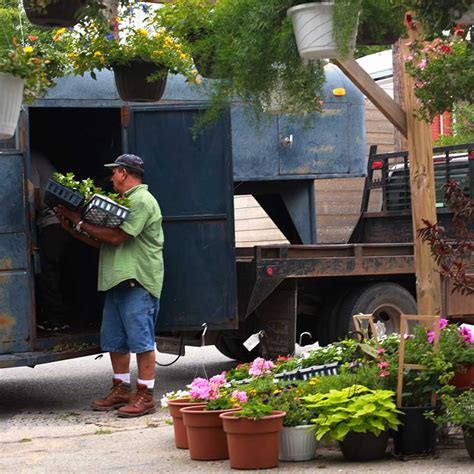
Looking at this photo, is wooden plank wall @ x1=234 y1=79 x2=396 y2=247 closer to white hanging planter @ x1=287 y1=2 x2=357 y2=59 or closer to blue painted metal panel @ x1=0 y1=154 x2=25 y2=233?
blue painted metal panel @ x1=0 y1=154 x2=25 y2=233

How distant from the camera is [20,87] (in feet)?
22.4

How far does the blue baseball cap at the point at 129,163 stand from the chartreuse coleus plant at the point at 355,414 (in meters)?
3.30

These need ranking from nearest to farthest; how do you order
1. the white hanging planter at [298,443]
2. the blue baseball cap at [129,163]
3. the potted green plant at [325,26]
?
the potted green plant at [325,26] < the white hanging planter at [298,443] < the blue baseball cap at [129,163]

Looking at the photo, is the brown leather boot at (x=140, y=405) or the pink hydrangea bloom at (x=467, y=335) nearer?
the pink hydrangea bloom at (x=467, y=335)

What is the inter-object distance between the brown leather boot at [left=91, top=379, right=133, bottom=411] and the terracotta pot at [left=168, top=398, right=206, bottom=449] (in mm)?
2044

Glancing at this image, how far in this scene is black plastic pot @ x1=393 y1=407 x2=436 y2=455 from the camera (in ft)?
22.3

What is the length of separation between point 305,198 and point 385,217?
1120 millimetres

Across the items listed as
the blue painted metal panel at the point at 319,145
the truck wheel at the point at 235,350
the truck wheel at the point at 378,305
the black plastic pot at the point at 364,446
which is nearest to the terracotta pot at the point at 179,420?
the black plastic pot at the point at 364,446

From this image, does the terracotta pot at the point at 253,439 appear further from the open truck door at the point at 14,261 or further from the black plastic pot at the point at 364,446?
the open truck door at the point at 14,261

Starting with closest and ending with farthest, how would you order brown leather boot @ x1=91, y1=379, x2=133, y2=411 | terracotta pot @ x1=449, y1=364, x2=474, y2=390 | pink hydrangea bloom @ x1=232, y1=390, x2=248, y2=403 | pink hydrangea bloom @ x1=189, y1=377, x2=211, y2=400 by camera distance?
pink hydrangea bloom @ x1=232, y1=390, x2=248, y2=403 → terracotta pot @ x1=449, y1=364, x2=474, y2=390 → pink hydrangea bloom @ x1=189, y1=377, x2=211, y2=400 → brown leather boot @ x1=91, y1=379, x2=133, y2=411

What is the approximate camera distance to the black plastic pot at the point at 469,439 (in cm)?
655

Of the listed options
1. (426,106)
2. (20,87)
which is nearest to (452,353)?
(426,106)

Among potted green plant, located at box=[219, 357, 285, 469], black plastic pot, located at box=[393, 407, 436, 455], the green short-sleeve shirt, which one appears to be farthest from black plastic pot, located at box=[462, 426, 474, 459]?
the green short-sleeve shirt

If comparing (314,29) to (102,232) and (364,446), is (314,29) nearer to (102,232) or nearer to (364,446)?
(364,446)
